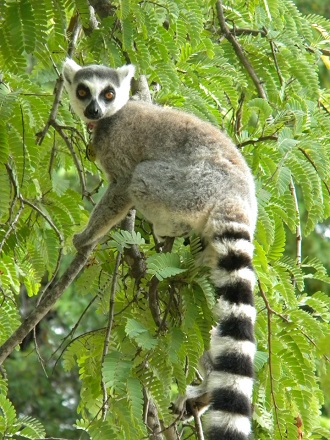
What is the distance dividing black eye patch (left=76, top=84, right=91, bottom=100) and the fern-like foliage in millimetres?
219

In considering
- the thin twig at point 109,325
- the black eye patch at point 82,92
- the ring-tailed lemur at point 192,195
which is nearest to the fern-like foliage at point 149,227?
the thin twig at point 109,325

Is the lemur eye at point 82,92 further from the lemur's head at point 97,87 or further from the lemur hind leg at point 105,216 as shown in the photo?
→ the lemur hind leg at point 105,216

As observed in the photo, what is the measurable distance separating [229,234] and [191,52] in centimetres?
166

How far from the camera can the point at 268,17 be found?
5.12m

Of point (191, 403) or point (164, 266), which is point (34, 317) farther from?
point (191, 403)

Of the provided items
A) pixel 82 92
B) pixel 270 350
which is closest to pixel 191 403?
pixel 270 350

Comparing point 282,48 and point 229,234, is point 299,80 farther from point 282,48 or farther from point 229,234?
point 229,234

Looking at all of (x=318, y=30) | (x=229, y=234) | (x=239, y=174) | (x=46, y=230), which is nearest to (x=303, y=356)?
(x=229, y=234)

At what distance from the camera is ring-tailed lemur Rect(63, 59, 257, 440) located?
3424mm

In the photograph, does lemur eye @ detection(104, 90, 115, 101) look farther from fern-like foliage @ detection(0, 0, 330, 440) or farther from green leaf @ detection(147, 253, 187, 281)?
green leaf @ detection(147, 253, 187, 281)

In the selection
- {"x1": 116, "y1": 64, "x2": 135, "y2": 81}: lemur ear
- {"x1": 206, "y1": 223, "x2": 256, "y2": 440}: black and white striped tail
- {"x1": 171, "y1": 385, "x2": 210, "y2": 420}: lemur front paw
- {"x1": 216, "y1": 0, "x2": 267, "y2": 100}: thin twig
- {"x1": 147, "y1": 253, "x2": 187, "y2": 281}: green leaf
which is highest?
{"x1": 216, "y1": 0, "x2": 267, "y2": 100}: thin twig

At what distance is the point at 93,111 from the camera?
515cm

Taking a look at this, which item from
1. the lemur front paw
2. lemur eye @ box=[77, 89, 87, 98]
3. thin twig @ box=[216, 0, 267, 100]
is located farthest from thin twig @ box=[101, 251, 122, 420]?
thin twig @ box=[216, 0, 267, 100]

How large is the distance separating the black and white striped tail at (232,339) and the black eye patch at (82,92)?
6.09 ft
